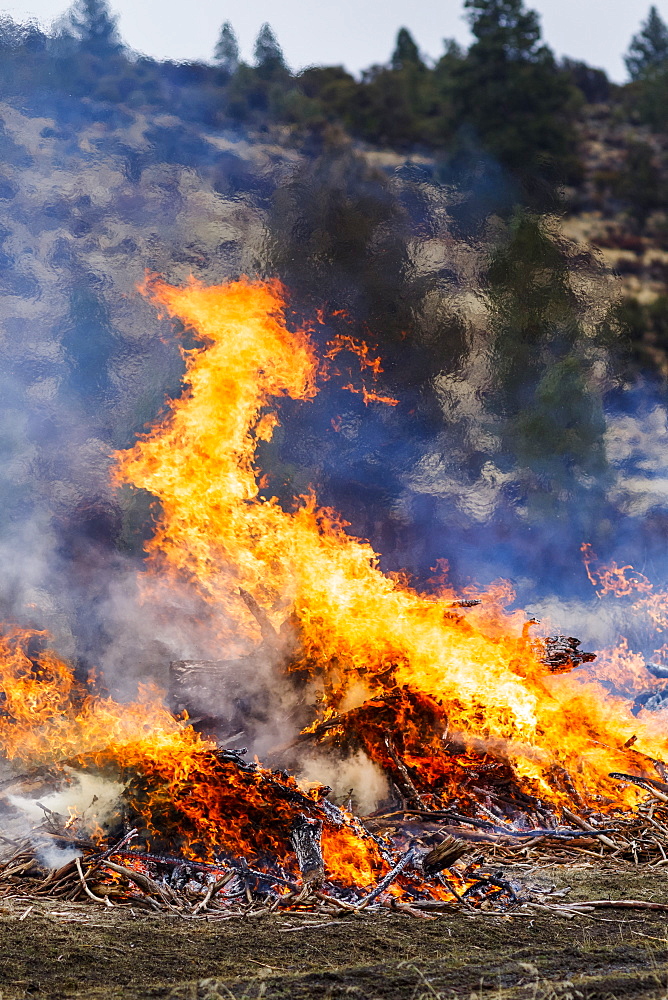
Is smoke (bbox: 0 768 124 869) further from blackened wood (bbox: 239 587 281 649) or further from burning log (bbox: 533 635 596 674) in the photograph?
burning log (bbox: 533 635 596 674)

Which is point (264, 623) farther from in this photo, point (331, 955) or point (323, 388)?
point (323, 388)

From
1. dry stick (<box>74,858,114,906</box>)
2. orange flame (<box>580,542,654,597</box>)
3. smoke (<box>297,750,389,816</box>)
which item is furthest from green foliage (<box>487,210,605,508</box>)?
dry stick (<box>74,858,114,906</box>)

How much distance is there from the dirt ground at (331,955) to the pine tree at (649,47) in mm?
35157

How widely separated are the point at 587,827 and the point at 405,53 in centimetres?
2940

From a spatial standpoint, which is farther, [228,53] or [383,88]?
[383,88]

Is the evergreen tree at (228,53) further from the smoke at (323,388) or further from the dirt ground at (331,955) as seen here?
the dirt ground at (331,955)

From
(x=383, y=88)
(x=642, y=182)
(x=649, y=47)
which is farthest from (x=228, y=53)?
(x=649, y=47)

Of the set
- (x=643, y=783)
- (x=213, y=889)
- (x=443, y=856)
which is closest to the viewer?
(x=213, y=889)

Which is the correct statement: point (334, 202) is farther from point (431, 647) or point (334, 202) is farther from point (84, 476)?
point (431, 647)

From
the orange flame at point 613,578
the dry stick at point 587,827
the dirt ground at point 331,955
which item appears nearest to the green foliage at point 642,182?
the orange flame at point 613,578

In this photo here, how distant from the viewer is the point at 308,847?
19.7 ft

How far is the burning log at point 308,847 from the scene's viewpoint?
5770 mm

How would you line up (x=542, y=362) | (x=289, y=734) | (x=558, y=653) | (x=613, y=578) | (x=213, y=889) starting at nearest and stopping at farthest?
(x=213, y=889)
(x=289, y=734)
(x=558, y=653)
(x=542, y=362)
(x=613, y=578)

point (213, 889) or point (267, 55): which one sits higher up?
point (267, 55)
